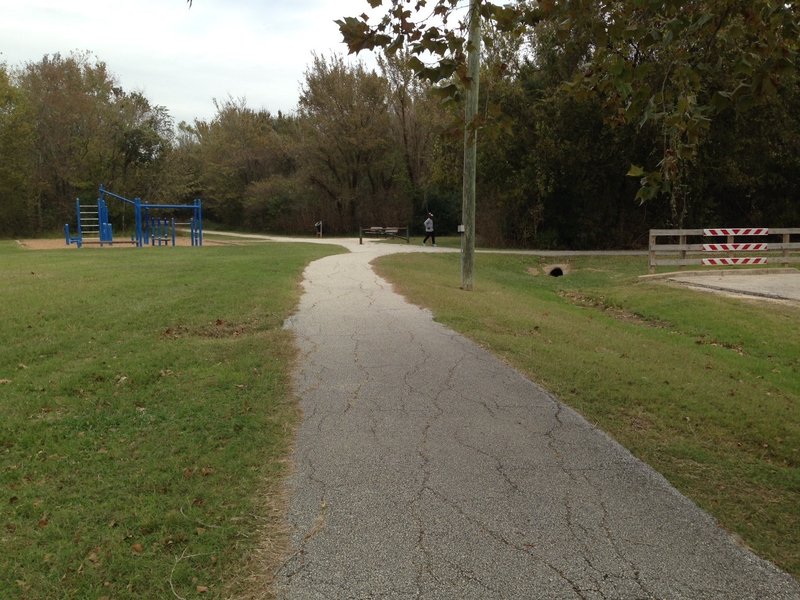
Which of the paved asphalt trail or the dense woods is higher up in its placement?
the dense woods

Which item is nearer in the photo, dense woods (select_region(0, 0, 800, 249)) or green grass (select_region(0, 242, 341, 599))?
green grass (select_region(0, 242, 341, 599))

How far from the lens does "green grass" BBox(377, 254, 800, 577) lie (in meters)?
4.05

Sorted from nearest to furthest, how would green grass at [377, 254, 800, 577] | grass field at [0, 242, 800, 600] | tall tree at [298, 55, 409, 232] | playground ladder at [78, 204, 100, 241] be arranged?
grass field at [0, 242, 800, 600], green grass at [377, 254, 800, 577], playground ladder at [78, 204, 100, 241], tall tree at [298, 55, 409, 232]

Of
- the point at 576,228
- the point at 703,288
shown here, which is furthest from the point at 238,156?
the point at 703,288

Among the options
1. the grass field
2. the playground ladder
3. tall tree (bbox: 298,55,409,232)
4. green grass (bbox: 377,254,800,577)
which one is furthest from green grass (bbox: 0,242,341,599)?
tall tree (bbox: 298,55,409,232)

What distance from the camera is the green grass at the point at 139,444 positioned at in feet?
9.69

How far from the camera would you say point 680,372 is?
23.7ft

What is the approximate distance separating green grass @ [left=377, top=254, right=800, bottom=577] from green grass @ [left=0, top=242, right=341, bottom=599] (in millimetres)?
2682

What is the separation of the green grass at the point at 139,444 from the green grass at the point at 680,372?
2.68 meters

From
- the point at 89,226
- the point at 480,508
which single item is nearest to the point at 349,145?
the point at 89,226

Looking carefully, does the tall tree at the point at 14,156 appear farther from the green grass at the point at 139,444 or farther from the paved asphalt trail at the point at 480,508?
the paved asphalt trail at the point at 480,508

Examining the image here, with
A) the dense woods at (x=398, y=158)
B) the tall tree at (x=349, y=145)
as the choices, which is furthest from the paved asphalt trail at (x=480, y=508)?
the tall tree at (x=349, y=145)

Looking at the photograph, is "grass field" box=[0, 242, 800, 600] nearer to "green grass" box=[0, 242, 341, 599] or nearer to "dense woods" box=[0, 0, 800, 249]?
"green grass" box=[0, 242, 341, 599]

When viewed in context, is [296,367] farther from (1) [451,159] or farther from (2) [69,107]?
(2) [69,107]
